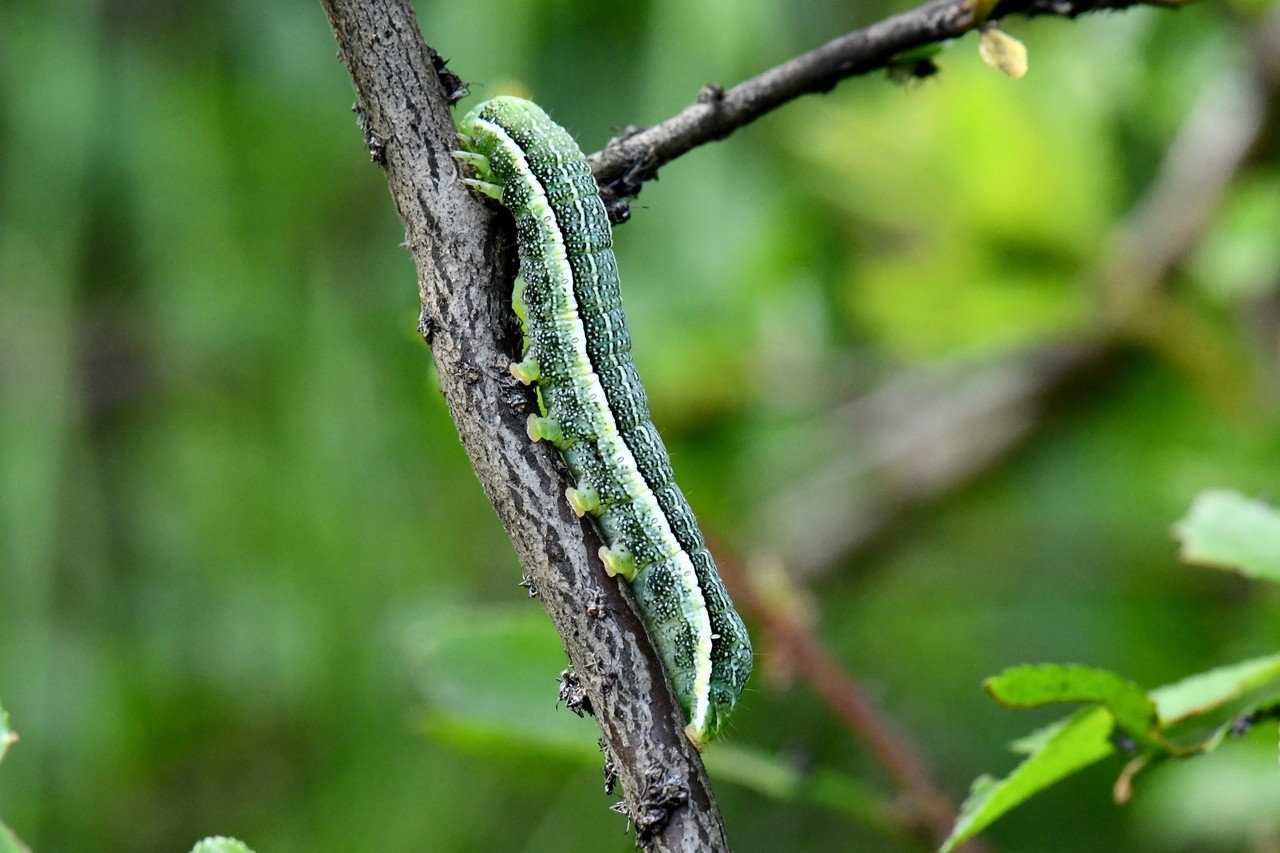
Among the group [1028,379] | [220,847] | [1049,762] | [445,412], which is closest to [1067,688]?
[1049,762]

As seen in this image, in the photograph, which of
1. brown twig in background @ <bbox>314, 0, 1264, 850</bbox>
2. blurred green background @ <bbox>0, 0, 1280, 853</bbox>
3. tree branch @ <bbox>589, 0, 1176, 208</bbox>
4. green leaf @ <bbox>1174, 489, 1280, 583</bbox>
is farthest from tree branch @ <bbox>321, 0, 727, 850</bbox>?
blurred green background @ <bbox>0, 0, 1280, 853</bbox>

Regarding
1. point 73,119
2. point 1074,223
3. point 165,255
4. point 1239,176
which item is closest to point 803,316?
point 1074,223

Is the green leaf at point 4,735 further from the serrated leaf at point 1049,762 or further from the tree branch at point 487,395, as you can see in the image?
the serrated leaf at point 1049,762

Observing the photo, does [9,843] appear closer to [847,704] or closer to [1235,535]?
[847,704]

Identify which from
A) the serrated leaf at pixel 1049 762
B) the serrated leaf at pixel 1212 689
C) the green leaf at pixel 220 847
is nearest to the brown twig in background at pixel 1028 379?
the serrated leaf at pixel 1212 689

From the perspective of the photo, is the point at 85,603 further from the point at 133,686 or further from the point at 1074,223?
the point at 1074,223
